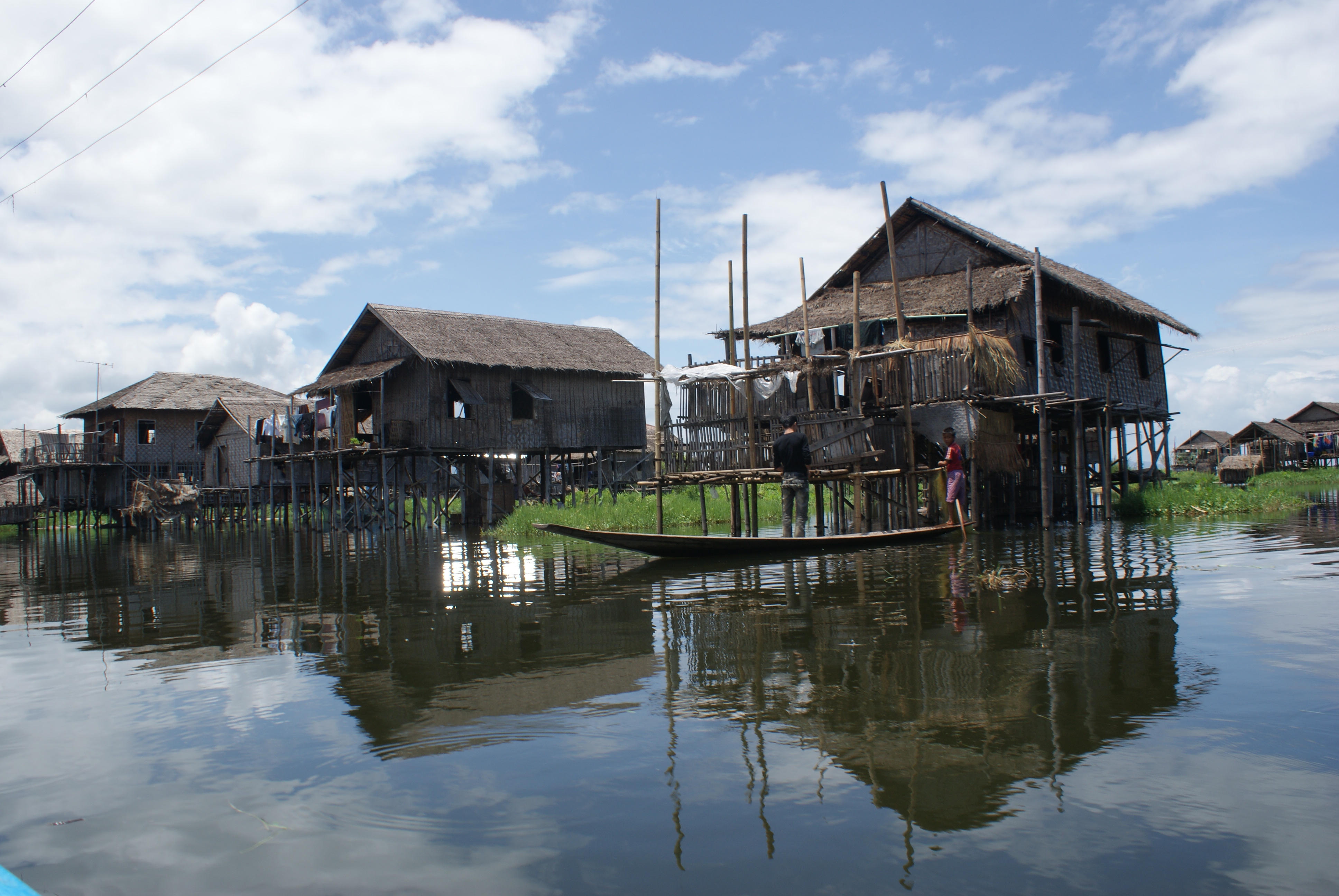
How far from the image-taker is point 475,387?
2683cm

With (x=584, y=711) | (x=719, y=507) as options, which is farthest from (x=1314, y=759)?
(x=719, y=507)

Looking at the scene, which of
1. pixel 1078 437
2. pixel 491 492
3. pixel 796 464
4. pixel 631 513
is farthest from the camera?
pixel 491 492

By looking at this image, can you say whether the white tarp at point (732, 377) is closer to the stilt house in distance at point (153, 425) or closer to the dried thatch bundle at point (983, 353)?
the dried thatch bundle at point (983, 353)

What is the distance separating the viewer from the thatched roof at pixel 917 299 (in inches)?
703

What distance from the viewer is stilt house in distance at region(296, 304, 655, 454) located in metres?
26.0

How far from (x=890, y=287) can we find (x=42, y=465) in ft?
114

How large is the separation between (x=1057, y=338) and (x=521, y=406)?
15311 millimetres

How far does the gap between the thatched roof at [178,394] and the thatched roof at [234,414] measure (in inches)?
31.3

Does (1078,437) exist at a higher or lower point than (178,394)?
lower

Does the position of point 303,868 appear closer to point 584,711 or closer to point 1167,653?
point 584,711

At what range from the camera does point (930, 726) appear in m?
4.29

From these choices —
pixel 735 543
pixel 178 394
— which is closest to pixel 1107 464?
pixel 735 543

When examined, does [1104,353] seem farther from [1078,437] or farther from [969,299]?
[969,299]

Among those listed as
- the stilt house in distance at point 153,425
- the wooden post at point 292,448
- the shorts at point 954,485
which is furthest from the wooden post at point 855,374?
the stilt house in distance at point 153,425
